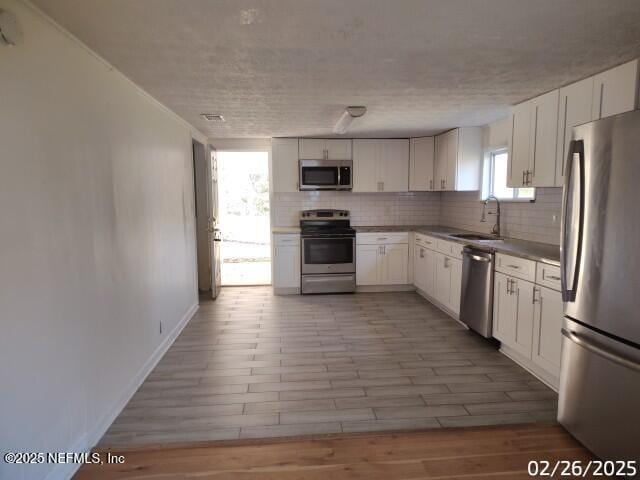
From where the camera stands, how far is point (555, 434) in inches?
89.4

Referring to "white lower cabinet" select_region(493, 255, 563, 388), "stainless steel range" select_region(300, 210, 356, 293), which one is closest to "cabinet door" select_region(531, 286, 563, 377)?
"white lower cabinet" select_region(493, 255, 563, 388)

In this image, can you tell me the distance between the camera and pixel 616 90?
255 centimetres

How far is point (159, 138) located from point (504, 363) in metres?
3.53

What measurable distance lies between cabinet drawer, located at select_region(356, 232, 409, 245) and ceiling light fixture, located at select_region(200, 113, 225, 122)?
96.8 inches

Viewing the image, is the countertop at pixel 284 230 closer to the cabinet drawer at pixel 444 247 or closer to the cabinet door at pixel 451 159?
the cabinet drawer at pixel 444 247

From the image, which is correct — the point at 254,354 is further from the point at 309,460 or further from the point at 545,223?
the point at 545,223

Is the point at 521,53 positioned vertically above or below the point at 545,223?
above

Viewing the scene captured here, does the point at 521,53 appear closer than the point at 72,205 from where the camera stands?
No

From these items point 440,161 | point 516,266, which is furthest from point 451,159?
point 516,266

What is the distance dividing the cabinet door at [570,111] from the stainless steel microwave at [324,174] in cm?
304

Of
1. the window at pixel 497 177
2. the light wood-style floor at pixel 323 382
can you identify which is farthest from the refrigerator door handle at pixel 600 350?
the window at pixel 497 177

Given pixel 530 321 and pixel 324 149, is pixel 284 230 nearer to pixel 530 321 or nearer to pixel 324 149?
pixel 324 149

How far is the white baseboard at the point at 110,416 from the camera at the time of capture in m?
1.87

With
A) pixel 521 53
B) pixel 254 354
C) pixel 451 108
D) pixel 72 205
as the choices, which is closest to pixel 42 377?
pixel 72 205
